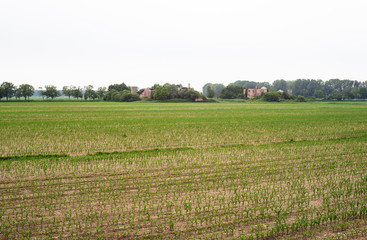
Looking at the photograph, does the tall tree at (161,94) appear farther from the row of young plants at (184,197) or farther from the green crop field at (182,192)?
the row of young plants at (184,197)

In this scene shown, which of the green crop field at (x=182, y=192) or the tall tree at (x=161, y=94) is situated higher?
the tall tree at (x=161, y=94)

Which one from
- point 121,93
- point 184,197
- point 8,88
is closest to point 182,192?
point 184,197

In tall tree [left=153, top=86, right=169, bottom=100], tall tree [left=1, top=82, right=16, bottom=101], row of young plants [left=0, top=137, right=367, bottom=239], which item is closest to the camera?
row of young plants [left=0, top=137, right=367, bottom=239]

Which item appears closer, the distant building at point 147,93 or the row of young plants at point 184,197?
the row of young plants at point 184,197

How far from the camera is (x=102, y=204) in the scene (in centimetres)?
907

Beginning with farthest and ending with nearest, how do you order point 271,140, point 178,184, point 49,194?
1. point 271,140
2. point 178,184
3. point 49,194

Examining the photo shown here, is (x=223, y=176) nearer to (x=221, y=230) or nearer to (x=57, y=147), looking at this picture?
(x=221, y=230)

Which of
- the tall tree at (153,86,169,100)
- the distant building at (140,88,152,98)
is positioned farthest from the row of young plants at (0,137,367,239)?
the distant building at (140,88,152,98)

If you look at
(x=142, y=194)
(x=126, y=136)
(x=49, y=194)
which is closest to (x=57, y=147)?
(x=126, y=136)

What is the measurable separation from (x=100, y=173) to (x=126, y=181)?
1832mm

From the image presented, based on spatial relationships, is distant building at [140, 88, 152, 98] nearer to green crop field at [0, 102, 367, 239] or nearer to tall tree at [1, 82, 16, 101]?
tall tree at [1, 82, 16, 101]

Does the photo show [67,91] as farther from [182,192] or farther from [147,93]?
[182,192]

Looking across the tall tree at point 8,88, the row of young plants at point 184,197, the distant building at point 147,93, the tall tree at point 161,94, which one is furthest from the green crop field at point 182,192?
the tall tree at point 8,88

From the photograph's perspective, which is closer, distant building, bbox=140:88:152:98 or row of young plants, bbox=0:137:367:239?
row of young plants, bbox=0:137:367:239
